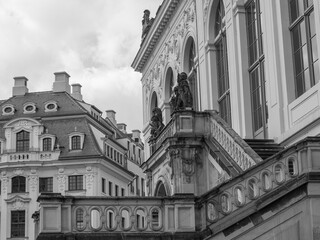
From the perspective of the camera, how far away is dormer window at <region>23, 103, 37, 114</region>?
67.9 m

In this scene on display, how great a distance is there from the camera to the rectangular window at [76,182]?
62375mm

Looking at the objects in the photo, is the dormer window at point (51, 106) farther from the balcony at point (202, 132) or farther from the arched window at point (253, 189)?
the arched window at point (253, 189)

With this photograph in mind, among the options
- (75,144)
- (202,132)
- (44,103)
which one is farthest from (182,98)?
(44,103)

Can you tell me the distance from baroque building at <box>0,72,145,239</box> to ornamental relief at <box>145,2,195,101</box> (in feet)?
61.6

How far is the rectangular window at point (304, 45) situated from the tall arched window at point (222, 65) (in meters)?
6.17

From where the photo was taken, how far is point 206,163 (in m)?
23.0

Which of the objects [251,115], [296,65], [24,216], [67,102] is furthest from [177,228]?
[67,102]

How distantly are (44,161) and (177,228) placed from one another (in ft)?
158

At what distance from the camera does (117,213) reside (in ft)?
52.4

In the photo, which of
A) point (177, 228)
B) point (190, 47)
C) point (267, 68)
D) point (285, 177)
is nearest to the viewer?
point (285, 177)

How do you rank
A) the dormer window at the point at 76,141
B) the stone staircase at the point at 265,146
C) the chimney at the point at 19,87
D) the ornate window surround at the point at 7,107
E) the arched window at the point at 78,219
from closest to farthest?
the arched window at the point at 78,219
the stone staircase at the point at 265,146
the dormer window at the point at 76,141
the ornate window surround at the point at 7,107
the chimney at the point at 19,87

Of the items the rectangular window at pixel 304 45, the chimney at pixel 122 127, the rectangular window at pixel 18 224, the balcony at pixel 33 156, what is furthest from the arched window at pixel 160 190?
the chimney at pixel 122 127

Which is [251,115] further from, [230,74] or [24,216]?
[24,216]

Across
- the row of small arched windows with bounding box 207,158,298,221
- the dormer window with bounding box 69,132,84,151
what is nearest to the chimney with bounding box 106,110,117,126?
the dormer window with bounding box 69,132,84,151
